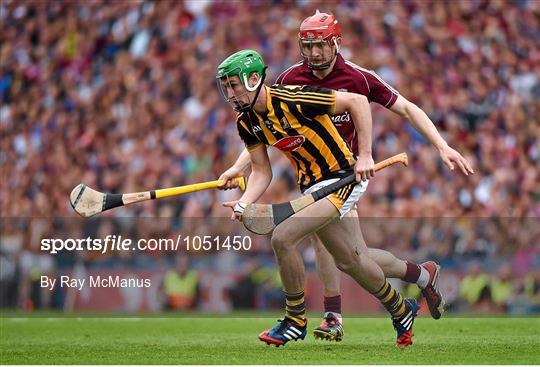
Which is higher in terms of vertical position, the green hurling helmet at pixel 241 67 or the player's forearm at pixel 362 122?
the green hurling helmet at pixel 241 67

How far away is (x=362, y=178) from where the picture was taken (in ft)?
26.0

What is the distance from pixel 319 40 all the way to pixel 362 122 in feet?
2.79

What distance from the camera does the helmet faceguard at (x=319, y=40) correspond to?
8414 mm

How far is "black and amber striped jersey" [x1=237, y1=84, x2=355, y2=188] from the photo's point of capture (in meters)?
7.90

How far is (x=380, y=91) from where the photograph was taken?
8.59 m

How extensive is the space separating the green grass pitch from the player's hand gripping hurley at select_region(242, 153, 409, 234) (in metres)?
0.88

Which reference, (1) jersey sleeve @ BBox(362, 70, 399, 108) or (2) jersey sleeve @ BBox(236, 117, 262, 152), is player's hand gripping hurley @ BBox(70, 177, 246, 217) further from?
(1) jersey sleeve @ BBox(362, 70, 399, 108)

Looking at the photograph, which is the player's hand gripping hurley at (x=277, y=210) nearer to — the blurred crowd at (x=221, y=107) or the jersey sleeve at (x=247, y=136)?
the jersey sleeve at (x=247, y=136)

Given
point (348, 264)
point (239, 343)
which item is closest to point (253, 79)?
point (348, 264)

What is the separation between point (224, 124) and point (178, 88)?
4.28 ft

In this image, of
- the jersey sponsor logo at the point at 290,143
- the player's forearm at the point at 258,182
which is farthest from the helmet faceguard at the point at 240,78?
the player's forearm at the point at 258,182

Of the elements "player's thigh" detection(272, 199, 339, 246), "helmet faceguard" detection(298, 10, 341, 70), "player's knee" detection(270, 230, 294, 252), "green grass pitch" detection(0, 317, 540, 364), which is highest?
"helmet faceguard" detection(298, 10, 341, 70)

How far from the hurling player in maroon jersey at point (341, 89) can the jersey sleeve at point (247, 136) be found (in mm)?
432

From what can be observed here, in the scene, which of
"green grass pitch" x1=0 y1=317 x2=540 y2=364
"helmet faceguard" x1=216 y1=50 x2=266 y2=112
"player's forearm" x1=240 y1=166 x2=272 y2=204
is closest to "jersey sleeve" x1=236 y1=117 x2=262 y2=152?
"player's forearm" x1=240 y1=166 x2=272 y2=204
